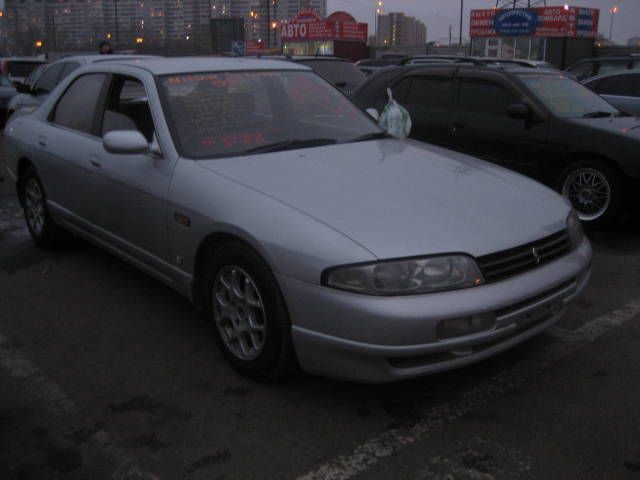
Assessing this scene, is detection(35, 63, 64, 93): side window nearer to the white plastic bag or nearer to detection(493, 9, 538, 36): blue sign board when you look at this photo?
the white plastic bag

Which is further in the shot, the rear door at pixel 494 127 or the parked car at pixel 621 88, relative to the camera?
the parked car at pixel 621 88

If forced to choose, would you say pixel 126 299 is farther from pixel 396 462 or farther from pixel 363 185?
pixel 396 462

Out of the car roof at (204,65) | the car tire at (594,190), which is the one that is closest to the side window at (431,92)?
the car tire at (594,190)

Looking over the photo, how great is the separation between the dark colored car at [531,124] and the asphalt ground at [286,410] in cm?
230

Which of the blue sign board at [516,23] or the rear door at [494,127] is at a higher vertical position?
the blue sign board at [516,23]

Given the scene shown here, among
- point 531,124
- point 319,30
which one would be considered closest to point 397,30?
point 319,30

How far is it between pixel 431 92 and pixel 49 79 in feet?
20.6

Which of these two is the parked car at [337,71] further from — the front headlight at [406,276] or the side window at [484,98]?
the front headlight at [406,276]

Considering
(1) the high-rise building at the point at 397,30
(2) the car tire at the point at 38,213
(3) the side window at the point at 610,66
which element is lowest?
(2) the car tire at the point at 38,213

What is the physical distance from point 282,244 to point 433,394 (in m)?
1.08

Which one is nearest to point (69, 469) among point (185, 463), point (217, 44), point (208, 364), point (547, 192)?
point (185, 463)

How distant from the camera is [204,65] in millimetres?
4406

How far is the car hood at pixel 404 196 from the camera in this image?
3.01 m

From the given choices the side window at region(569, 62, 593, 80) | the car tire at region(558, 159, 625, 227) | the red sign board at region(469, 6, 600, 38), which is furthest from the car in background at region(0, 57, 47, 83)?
the red sign board at region(469, 6, 600, 38)
